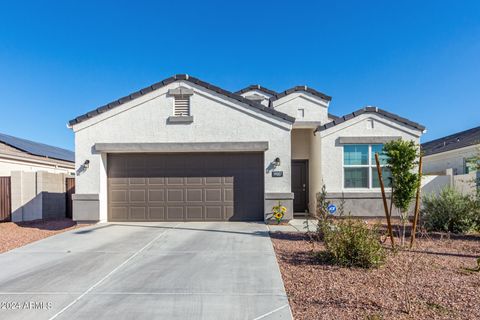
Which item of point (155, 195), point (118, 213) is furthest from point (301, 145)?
point (118, 213)

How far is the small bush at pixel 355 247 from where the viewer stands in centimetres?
555

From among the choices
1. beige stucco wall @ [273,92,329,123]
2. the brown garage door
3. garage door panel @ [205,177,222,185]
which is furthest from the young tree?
beige stucco wall @ [273,92,329,123]

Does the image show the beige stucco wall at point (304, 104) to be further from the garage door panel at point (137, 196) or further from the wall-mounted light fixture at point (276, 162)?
the garage door panel at point (137, 196)

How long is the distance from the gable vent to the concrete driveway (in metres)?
4.51

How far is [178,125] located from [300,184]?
20.4ft

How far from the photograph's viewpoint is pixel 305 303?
164 inches

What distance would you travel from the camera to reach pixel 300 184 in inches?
540

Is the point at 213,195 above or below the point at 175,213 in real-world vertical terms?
above

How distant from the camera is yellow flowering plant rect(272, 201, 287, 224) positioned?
1018cm

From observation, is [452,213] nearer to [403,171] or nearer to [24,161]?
[403,171]

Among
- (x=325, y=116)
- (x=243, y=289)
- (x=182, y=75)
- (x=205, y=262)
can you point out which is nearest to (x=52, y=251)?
(x=205, y=262)

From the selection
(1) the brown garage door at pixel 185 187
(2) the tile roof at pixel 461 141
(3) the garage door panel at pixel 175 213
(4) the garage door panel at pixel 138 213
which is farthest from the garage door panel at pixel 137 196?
(2) the tile roof at pixel 461 141

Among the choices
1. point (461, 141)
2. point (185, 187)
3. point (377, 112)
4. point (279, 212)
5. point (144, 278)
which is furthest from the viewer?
point (461, 141)

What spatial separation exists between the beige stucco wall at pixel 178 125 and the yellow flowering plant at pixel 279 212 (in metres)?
1.93
